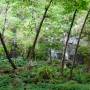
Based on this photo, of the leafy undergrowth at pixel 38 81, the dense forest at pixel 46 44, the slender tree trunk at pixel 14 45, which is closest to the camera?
the leafy undergrowth at pixel 38 81

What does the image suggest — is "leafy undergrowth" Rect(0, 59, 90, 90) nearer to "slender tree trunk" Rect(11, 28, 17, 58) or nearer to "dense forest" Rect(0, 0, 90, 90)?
"dense forest" Rect(0, 0, 90, 90)

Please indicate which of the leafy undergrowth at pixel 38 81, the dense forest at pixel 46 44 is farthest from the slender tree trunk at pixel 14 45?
the leafy undergrowth at pixel 38 81

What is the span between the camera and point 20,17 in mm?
41000

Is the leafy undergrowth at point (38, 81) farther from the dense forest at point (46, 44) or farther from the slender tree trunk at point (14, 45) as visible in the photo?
the slender tree trunk at point (14, 45)

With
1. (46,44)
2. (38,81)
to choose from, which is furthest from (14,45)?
(38,81)

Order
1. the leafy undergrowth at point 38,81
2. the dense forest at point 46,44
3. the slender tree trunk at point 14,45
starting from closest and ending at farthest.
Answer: the leafy undergrowth at point 38,81
the dense forest at point 46,44
the slender tree trunk at point 14,45

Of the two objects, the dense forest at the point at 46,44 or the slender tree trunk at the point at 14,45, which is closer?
the dense forest at the point at 46,44

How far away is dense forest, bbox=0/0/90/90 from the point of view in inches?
715

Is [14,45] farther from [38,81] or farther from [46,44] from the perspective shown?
[38,81]

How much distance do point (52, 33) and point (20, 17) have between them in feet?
25.1

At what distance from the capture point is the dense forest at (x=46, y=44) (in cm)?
1817

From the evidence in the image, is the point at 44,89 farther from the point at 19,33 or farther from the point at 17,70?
the point at 19,33

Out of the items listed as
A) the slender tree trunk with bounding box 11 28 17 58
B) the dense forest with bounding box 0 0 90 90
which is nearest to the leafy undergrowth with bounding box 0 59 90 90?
the dense forest with bounding box 0 0 90 90

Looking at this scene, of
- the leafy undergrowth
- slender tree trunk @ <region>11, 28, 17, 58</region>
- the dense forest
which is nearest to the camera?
the leafy undergrowth
